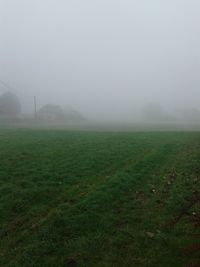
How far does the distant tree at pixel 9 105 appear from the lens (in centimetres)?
13162

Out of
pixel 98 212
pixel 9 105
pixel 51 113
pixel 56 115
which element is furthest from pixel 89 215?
pixel 9 105

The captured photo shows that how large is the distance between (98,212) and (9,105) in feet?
409

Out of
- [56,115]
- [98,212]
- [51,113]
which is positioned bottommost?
[98,212]

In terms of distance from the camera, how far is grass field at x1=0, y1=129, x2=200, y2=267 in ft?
33.3

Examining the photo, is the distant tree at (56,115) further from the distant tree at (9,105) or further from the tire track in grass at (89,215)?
the tire track in grass at (89,215)

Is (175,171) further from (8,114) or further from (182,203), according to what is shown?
(8,114)

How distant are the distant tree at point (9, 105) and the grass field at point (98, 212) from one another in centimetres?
11264

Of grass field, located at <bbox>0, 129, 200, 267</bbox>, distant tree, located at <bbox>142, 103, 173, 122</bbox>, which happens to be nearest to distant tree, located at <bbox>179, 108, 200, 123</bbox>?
distant tree, located at <bbox>142, 103, 173, 122</bbox>

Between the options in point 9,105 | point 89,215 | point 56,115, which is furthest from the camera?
point 9,105

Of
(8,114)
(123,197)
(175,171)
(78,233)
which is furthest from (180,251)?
(8,114)

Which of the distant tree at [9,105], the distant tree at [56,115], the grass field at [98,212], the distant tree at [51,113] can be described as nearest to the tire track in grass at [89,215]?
the grass field at [98,212]

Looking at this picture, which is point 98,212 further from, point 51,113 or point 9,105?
point 9,105

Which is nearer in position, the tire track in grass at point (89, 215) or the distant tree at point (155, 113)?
the tire track in grass at point (89, 215)

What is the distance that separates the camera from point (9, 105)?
13288cm
